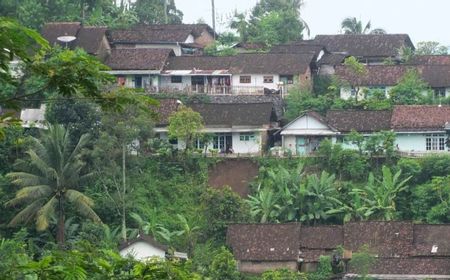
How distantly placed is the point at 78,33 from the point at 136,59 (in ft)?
7.03

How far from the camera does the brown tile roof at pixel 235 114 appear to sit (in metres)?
37.4

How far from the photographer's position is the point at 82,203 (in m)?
32.0

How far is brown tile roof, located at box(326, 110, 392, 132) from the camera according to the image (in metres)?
37.3

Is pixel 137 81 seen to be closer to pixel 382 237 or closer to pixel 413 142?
Result: pixel 413 142

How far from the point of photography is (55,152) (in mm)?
31875

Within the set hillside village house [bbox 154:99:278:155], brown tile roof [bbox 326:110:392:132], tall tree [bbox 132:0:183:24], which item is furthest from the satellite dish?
tall tree [bbox 132:0:183:24]

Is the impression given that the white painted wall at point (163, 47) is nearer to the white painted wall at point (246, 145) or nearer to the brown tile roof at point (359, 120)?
the white painted wall at point (246, 145)

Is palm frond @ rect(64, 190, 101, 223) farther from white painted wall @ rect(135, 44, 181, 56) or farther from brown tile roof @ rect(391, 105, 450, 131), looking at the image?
white painted wall @ rect(135, 44, 181, 56)

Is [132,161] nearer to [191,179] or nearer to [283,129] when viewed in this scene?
[191,179]

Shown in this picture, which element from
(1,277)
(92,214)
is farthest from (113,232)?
(1,277)

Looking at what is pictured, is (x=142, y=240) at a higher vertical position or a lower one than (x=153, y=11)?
lower

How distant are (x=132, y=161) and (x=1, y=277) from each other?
2760 centimetres

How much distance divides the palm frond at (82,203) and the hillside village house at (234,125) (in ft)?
18.4

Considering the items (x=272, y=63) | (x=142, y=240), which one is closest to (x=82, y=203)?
(x=142, y=240)
